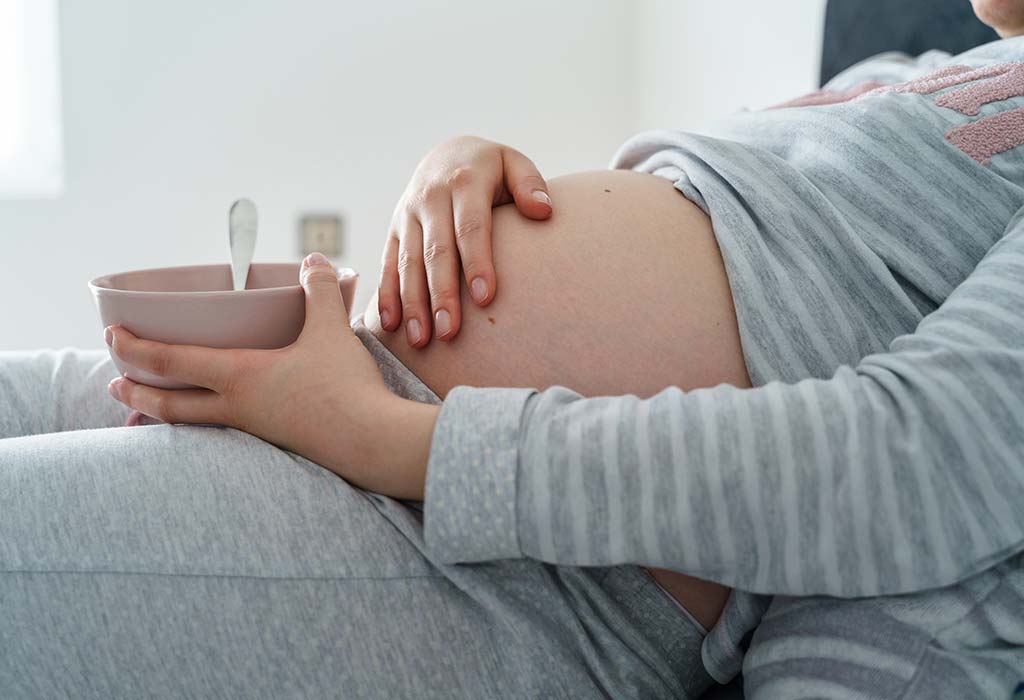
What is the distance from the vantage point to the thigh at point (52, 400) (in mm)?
805

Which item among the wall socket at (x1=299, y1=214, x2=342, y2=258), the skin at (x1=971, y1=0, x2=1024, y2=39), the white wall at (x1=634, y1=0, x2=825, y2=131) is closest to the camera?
the skin at (x1=971, y1=0, x2=1024, y2=39)

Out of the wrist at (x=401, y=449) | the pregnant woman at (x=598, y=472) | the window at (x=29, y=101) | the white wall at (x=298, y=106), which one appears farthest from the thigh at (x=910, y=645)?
the window at (x=29, y=101)

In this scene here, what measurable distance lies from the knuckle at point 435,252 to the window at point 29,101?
1687mm

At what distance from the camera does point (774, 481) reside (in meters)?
0.49

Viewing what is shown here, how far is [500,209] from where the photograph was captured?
0.75 metres

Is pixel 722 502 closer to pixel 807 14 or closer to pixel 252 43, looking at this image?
pixel 807 14

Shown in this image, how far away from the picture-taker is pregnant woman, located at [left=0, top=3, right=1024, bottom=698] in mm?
500

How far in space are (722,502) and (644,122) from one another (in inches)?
75.3

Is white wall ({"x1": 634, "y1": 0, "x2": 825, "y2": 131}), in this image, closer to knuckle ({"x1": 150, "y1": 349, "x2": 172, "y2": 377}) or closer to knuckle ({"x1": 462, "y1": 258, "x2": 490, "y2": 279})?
knuckle ({"x1": 462, "y1": 258, "x2": 490, "y2": 279})

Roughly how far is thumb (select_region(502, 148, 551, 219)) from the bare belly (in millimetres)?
11

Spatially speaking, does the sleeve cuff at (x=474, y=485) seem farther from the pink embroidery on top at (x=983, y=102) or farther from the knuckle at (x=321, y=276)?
the pink embroidery on top at (x=983, y=102)

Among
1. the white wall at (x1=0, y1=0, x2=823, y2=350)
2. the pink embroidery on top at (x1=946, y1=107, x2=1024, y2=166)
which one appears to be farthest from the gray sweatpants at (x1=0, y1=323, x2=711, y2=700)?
the white wall at (x1=0, y1=0, x2=823, y2=350)

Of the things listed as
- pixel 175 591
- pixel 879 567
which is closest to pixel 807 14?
pixel 879 567

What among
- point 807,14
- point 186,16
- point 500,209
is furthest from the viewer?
point 186,16
